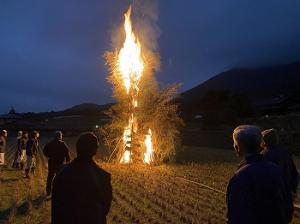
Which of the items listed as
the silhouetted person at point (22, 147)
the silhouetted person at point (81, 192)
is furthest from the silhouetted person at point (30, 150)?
the silhouetted person at point (81, 192)

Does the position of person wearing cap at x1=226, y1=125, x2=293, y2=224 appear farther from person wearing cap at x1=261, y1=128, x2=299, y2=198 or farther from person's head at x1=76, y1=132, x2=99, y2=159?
person wearing cap at x1=261, y1=128, x2=299, y2=198

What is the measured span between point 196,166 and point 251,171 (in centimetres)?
2048

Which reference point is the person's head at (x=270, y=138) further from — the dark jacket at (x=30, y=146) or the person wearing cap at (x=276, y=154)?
the dark jacket at (x=30, y=146)

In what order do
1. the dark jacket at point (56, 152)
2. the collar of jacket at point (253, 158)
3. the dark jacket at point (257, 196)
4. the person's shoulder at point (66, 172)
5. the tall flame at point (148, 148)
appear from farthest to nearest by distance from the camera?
the tall flame at point (148, 148) → the dark jacket at point (56, 152) → the person's shoulder at point (66, 172) → the collar of jacket at point (253, 158) → the dark jacket at point (257, 196)

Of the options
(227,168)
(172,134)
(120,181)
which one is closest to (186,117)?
(172,134)

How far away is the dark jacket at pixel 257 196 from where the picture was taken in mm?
4504

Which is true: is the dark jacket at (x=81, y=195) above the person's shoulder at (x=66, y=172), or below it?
below

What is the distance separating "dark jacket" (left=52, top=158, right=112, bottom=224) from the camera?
17.0 ft

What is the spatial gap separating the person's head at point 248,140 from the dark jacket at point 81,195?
152 cm

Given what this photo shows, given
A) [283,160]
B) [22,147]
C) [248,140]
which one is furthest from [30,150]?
[248,140]

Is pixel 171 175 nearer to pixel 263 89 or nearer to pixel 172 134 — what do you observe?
pixel 172 134

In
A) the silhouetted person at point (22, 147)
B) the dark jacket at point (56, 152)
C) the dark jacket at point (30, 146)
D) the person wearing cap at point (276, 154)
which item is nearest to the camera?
the person wearing cap at point (276, 154)

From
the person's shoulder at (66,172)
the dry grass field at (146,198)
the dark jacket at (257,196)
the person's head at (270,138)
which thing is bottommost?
the dry grass field at (146,198)

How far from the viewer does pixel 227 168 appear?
23.3 meters
